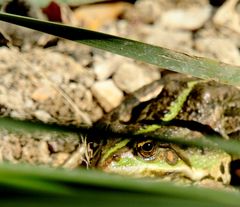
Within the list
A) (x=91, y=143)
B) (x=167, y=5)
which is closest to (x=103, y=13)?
(x=167, y=5)

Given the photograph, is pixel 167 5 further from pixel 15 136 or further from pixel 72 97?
pixel 15 136

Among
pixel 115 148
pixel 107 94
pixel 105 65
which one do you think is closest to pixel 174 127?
pixel 115 148

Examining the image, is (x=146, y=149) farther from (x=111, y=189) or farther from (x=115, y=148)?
(x=111, y=189)

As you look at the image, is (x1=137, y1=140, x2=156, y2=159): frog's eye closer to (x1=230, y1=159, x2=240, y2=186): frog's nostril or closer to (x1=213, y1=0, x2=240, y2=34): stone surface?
(x1=230, y1=159, x2=240, y2=186): frog's nostril

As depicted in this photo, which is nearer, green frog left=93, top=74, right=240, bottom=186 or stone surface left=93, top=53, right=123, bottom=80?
green frog left=93, top=74, right=240, bottom=186

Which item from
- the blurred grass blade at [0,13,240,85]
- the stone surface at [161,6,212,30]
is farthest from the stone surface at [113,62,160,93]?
the blurred grass blade at [0,13,240,85]
